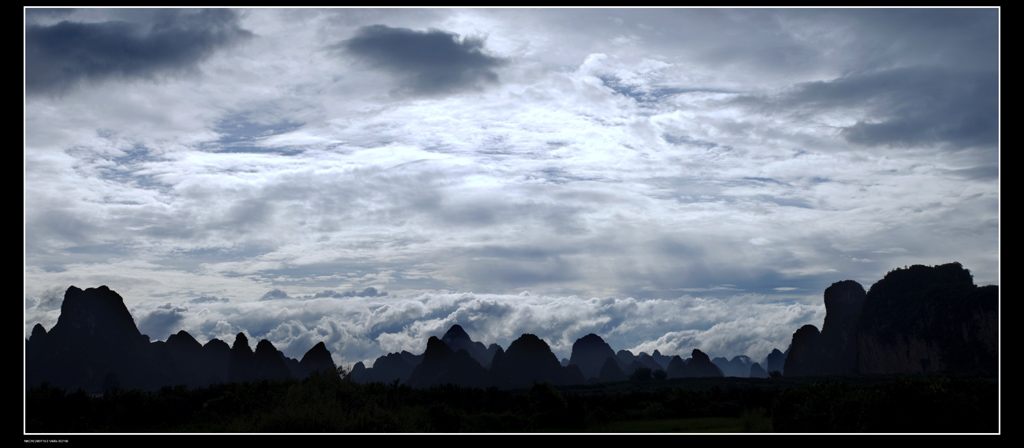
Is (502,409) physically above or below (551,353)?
above

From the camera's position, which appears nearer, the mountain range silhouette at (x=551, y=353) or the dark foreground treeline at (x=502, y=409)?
the dark foreground treeline at (x=502, y=409)

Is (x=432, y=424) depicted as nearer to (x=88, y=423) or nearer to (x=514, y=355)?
(x=88, y=423)

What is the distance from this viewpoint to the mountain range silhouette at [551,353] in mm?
111062

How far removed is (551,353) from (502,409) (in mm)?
145244

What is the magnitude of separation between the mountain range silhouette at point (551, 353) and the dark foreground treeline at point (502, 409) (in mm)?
78000

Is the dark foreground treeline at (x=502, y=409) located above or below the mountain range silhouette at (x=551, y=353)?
above

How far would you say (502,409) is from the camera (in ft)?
86.1

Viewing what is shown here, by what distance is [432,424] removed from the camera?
22453 mm

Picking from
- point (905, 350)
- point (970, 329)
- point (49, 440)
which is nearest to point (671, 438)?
point (49, 440)

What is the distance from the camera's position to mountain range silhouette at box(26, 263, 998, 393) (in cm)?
11106

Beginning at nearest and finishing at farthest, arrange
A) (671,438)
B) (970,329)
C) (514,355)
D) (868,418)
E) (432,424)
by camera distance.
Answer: (671,438) < (868,418) < (432,424) < (970,329) < (514,355)

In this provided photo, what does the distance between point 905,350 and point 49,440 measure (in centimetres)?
13847

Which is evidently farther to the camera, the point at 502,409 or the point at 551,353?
the point at 551,353

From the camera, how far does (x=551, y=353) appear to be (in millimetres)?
168375
